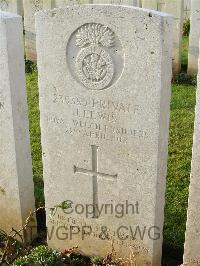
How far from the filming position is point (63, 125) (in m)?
3.87

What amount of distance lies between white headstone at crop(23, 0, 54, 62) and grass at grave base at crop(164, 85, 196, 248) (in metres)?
2.58

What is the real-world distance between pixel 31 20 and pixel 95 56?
18.3 feet

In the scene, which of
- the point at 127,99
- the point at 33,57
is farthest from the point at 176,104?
the point at 127,99

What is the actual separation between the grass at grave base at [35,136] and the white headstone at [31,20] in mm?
728

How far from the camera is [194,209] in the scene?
350 centimetres

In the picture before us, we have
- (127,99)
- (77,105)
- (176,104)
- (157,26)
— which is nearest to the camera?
(157,26)

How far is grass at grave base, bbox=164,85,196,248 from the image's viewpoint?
440 cm

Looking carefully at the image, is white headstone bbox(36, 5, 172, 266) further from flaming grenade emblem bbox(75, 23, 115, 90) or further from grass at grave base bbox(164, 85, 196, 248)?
grass at grave base bbox(164, 85, 196, 248)

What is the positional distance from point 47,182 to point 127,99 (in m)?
1.05

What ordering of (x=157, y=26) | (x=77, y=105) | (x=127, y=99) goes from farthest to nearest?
(x=77, y=105) → (x=127, y=99) → (x=157, y=26)

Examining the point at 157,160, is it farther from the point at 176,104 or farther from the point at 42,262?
the point at 176,104

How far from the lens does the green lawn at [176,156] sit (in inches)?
176

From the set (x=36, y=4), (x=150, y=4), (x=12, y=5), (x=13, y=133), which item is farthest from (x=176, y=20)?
(x=13, y=133)

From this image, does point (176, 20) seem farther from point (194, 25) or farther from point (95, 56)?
point (95, 56)
